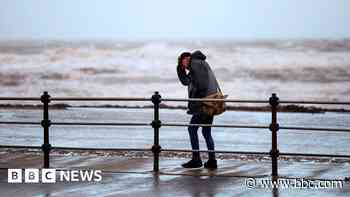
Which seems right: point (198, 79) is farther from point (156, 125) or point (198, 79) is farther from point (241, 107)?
point (241, 107)

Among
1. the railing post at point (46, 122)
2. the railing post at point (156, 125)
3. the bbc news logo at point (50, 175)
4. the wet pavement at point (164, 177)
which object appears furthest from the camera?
the railing post at point (46, 122)

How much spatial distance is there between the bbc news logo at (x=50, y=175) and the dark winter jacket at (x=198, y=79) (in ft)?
4.67

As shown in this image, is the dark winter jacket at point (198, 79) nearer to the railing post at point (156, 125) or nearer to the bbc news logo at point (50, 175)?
the railing post at point (156, 125)

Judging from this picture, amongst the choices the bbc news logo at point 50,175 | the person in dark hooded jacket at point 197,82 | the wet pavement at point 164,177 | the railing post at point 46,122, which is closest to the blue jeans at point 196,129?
the person in dark hooded jacket at point 197,82

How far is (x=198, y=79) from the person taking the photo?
30.1ft

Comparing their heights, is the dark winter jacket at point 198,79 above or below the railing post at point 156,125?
above

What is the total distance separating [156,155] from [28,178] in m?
1.51

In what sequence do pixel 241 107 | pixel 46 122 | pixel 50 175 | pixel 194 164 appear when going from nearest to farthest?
pixel 50 175 < pixel 46 122 < pixel 194 164 < pixel 241 107

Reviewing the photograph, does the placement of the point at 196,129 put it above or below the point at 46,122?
below

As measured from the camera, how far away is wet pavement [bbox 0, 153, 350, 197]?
7.77 m

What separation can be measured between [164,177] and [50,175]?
131 cm

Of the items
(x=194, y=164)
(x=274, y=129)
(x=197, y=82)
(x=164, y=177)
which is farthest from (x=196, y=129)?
(x=274, y=129)

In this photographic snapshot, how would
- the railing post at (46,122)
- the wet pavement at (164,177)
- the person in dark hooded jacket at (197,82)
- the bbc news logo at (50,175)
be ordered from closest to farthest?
the wet pavement at (164,177) → the bbc news logo at (50,175) → the railing post at (46,122) → the person in dark hooded jacket at (197,82)

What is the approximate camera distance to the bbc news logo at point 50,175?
8500 millimetres
